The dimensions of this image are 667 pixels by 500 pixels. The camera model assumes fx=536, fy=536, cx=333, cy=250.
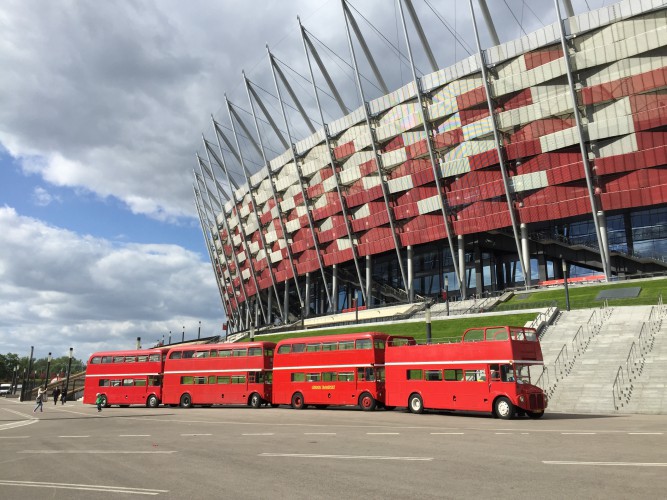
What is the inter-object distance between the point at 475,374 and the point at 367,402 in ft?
23.4

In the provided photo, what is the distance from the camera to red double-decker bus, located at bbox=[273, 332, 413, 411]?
28.2 m

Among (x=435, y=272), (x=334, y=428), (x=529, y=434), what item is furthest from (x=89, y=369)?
(x=435, y=272)

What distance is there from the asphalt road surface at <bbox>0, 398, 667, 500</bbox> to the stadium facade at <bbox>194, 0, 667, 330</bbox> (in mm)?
34018

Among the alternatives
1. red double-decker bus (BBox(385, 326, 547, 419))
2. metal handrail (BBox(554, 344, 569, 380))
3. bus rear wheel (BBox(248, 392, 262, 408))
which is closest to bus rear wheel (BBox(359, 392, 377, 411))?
red double-decker bus (BBox(385, 326, 547, 419))

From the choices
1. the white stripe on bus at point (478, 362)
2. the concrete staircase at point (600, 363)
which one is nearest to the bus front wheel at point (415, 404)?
the white stripe on bus at point (478, 362)

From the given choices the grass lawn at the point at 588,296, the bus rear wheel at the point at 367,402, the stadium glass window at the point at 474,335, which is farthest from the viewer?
the grass lawn at the point at 588,296

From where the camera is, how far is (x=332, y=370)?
96.8 feet

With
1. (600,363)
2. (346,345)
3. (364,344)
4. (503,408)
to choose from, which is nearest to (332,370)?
(346,345)

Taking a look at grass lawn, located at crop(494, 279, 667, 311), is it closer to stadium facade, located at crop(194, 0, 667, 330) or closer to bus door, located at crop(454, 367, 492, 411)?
stadium facade, located at crop(194, 0, 667, 330)

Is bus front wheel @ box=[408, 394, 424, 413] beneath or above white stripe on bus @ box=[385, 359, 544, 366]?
beneath

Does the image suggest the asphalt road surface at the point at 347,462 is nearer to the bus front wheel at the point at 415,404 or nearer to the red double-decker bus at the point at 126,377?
the bus front wheel at the point at 415,404

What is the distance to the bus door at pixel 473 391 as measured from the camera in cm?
2288

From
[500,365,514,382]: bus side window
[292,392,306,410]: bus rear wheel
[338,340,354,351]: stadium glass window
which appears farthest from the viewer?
[292,392,306,410]: bus rear wheel

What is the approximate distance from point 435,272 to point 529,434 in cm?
5711
